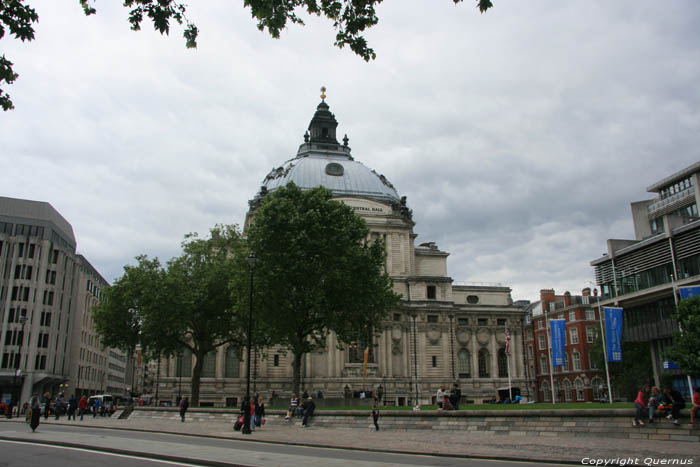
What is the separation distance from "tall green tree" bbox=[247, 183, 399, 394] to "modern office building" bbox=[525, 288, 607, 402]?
4200cm

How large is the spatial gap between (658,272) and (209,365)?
5012 centimetres

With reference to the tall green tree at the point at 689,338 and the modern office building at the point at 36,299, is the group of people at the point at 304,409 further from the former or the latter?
the modern office building at the point at 36,299

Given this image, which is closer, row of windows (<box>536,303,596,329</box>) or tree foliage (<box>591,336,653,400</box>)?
tree foliage (<box>591,336,653,400</box>)

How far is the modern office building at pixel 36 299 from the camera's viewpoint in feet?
232

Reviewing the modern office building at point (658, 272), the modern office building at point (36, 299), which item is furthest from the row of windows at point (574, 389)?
the modern office building at point (36, 299)

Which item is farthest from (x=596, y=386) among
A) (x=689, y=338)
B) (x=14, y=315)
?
(x=14, y=315)

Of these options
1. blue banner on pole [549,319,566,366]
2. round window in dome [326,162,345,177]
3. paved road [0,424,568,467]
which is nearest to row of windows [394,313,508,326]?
blue banner on pole [549,319,566,366]

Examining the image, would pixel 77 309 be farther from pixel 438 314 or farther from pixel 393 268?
pixel 438 314

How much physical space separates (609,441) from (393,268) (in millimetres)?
56575

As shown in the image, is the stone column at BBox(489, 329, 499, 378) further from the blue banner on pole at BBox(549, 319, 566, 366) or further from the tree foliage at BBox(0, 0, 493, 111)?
the tree foliage at BBox(0, 0, 493, 111)

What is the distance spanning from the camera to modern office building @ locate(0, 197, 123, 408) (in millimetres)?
70688

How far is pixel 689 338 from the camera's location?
133 feet

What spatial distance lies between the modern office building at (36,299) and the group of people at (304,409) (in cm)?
4499

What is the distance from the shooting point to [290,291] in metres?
42.6
